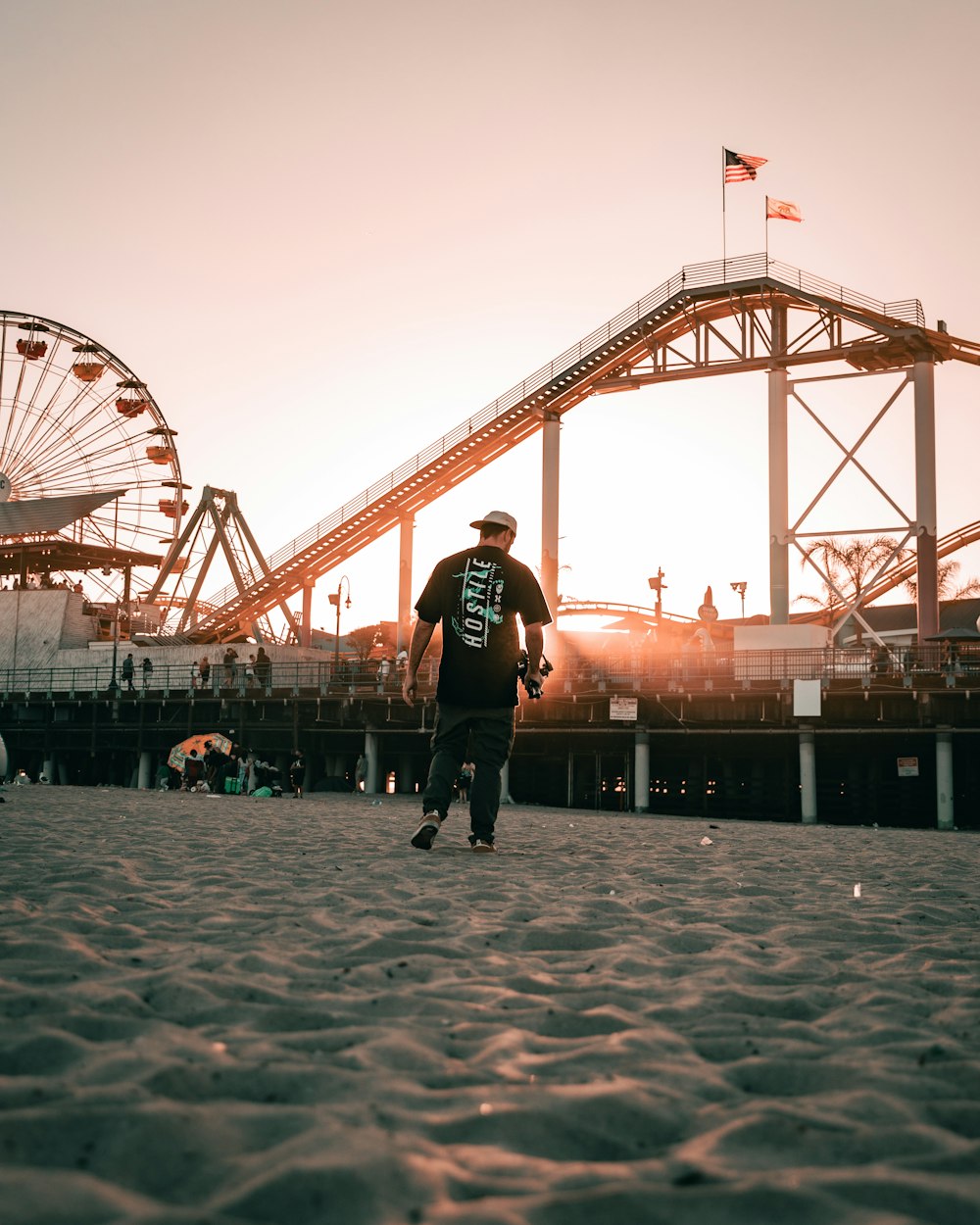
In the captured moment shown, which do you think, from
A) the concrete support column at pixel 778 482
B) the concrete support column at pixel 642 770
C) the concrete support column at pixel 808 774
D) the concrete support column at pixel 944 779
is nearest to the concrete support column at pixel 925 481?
the concrete support column at pixel 778 482

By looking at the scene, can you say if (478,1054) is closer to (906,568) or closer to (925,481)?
(925,481)

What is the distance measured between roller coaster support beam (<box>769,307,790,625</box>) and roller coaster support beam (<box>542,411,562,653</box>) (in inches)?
293

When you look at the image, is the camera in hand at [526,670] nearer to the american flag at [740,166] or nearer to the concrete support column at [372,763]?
the concrete support column at [372,763]

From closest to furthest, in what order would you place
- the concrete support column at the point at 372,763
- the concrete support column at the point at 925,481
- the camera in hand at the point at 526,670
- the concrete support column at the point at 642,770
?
the camera in hand at the point at 526,670 < the concrete support column at the point at 642,770 < the concrete support column at the point at 925,481 < the concrete support column at the point at 372,763

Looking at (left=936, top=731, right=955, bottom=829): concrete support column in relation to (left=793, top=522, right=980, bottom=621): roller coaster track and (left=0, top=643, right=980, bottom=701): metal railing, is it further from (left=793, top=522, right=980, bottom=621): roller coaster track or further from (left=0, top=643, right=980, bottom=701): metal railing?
(left=793, top=522, right=980, bottom=621): roller coaster track

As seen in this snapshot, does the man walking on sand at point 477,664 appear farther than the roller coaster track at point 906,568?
No

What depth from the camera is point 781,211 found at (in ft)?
120

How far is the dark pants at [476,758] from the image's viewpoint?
25.3 feet

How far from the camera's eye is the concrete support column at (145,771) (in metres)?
39.2

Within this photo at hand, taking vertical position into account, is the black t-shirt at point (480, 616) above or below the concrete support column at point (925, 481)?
below

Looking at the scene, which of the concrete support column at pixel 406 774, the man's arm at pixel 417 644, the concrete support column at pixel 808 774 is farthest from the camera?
the concrete support column at pixel 406 774

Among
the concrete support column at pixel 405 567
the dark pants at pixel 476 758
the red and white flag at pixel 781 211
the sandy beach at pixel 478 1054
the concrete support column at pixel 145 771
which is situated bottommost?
the concrete support column at pixel 145 771

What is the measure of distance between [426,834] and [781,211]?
1342 inches

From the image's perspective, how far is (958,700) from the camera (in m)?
26.9
